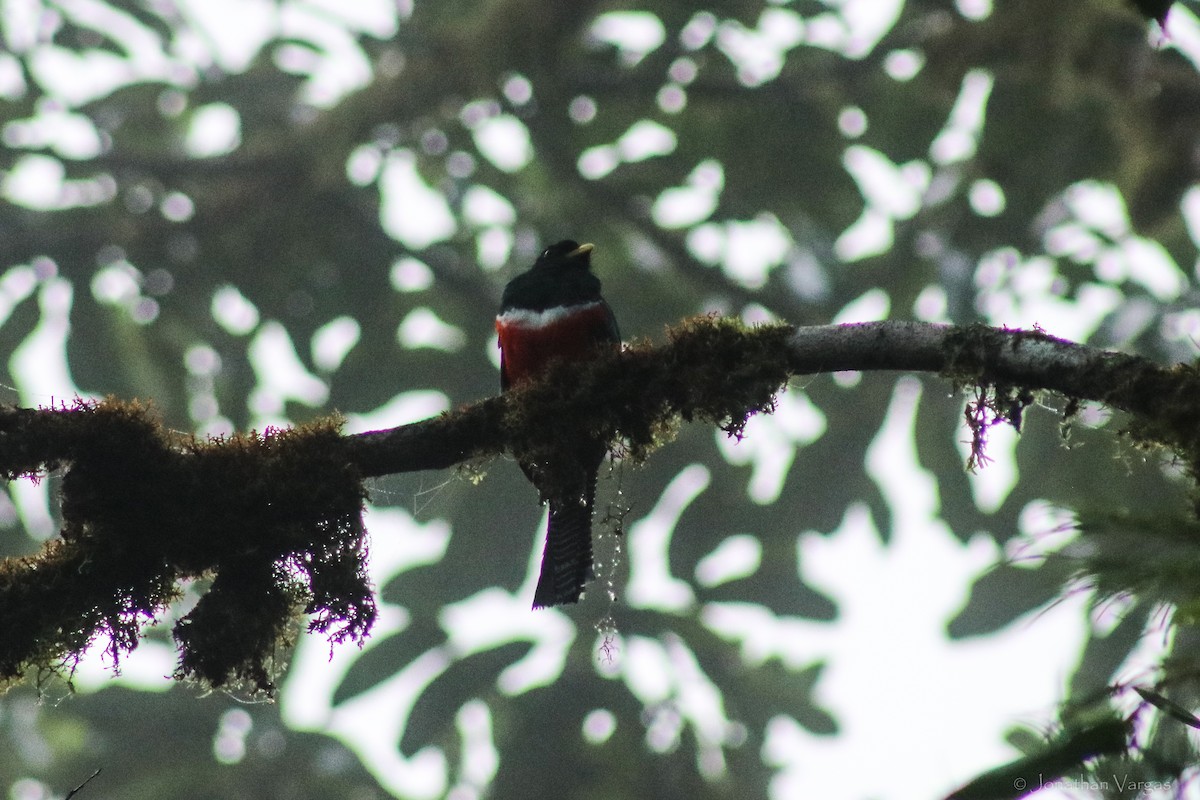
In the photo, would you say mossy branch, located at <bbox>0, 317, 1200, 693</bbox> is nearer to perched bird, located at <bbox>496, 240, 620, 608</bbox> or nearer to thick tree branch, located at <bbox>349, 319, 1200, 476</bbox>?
thick tree branch, located at <bbox>349, 319, 1200, 476</bbox>

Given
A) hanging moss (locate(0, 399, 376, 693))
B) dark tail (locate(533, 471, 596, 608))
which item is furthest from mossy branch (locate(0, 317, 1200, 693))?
dark tail (locate(533, 471, 596, 608))

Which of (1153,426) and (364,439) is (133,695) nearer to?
(364,439)

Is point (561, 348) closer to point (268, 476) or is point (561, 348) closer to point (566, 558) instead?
point (566, 558)

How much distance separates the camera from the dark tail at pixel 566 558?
13.2 ft

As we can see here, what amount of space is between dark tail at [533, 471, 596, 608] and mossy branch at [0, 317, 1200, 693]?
0.85 metres

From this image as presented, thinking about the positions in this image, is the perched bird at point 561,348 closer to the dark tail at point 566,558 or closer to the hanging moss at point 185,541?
the dark tail at point 566,558

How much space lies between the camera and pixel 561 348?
4.43m

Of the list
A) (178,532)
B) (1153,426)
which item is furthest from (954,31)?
(178,532)

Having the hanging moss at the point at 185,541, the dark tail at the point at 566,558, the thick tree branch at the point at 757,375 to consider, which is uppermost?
the thick tree branch at the point at 757,375

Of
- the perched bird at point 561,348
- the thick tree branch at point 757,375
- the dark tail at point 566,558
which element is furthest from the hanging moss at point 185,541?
the dark tail at point 566,558

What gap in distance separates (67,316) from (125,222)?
4.00 feet

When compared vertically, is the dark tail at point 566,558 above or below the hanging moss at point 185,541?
above

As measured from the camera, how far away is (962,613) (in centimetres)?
546

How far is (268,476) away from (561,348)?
5.25 ft
